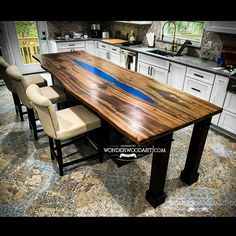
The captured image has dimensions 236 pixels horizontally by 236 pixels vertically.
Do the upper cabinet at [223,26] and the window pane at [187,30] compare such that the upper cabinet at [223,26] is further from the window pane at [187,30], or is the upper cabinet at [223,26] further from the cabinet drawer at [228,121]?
the cabinet drawer at [228,121]

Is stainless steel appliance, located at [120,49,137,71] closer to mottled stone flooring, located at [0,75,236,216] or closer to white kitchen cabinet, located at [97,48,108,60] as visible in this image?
white kitchen cabinet, located at [97,48,108,60]

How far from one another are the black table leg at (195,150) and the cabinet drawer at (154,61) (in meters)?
1.94

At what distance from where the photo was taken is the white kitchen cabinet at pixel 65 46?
16.2 ft

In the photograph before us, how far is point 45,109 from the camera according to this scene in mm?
1786

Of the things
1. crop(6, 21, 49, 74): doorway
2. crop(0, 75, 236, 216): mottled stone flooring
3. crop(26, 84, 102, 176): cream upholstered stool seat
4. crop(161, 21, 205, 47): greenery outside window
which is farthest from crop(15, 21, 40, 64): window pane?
crop(26, 84, 102, 176): cream upholstered stool seat

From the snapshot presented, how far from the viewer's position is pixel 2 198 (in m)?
1.95

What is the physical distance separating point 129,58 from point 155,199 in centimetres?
313

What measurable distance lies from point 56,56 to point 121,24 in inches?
100

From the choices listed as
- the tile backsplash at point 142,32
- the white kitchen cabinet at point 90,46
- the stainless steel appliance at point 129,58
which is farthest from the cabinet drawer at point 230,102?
the white kitchen cabinet at point 90,46

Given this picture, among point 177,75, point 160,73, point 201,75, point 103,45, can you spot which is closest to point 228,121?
point 201,75

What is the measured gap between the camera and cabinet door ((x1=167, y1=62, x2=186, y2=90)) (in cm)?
329

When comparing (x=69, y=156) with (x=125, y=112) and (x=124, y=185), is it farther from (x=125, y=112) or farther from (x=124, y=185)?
(x=125, y=112)

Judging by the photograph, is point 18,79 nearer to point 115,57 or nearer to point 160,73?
point 160,73
